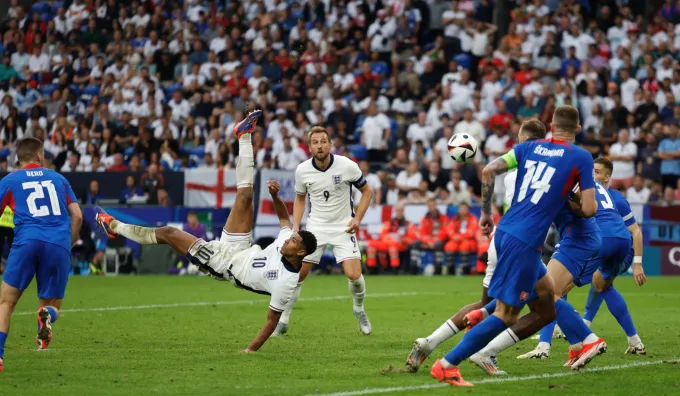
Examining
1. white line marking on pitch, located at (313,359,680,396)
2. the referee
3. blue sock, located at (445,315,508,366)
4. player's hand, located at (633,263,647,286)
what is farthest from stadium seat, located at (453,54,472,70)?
blue sock, located at (445,315,508,366)

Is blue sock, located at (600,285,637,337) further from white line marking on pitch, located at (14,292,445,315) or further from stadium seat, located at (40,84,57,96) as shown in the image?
stadium seat, located at (40,84,57,96)

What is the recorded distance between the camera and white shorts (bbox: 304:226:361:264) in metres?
13.7

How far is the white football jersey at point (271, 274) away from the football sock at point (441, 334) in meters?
2.13

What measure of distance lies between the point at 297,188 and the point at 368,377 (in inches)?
203

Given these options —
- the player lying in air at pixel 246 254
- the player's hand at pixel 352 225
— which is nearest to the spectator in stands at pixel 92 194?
the player's hand at pixel 352 225

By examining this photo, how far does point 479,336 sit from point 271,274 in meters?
3.09

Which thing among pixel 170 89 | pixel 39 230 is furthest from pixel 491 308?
pixel 170 89

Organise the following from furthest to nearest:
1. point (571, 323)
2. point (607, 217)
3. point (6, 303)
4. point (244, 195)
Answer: point (244, 195) → point (607, 217) → point (6, 303) → point (571, 323)

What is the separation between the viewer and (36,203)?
1077 centimetres

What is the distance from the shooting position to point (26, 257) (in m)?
10.6

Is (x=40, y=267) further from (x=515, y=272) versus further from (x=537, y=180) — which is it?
(x=537, y=180)

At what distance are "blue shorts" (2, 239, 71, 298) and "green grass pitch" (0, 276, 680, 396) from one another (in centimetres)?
73

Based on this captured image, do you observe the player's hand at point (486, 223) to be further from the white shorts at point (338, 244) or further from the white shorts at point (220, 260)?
the white shorts at point (338, 244)

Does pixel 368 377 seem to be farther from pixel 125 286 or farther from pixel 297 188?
pixel 125 286
